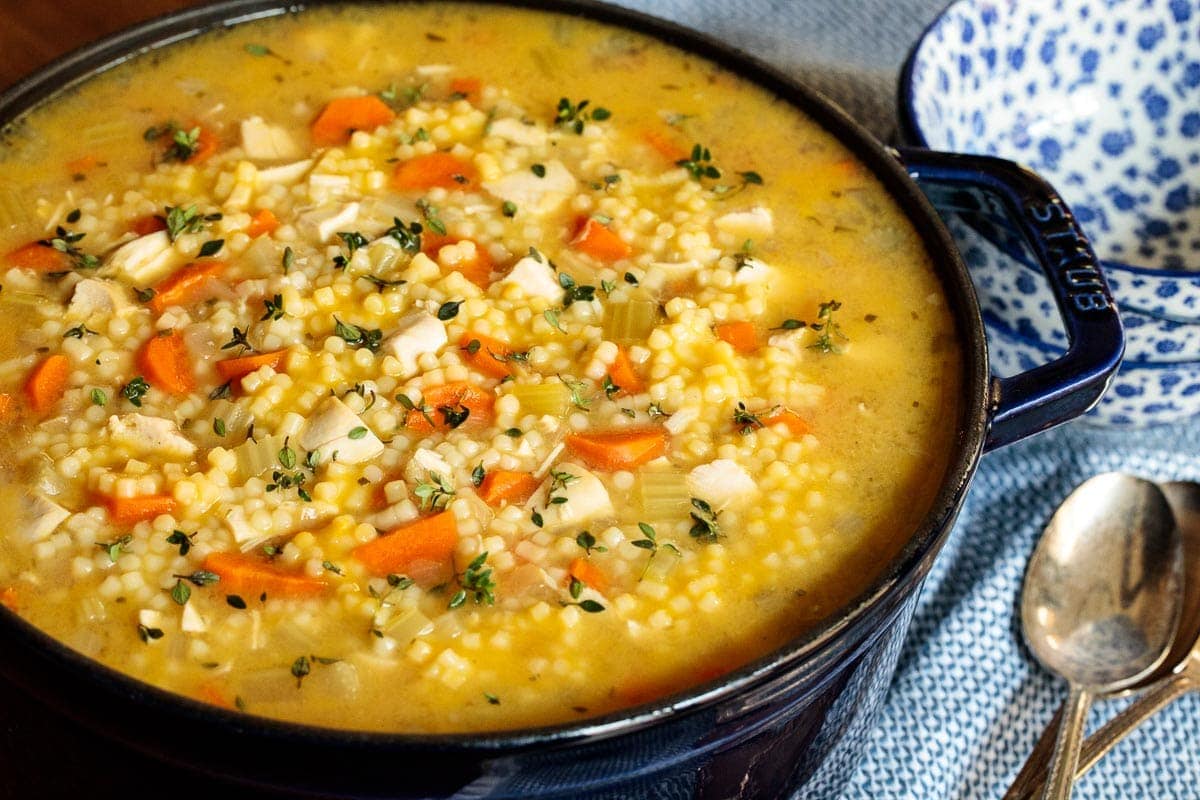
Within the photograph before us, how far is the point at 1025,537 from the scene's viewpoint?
7.31 ft

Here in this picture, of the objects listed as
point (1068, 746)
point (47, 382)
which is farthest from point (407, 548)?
point (1068, 746)

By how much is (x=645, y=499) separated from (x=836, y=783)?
573 millimetres

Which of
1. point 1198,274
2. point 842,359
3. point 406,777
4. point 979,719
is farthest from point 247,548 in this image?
point 1198,274

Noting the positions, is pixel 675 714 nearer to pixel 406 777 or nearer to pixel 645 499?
pixel 406 777

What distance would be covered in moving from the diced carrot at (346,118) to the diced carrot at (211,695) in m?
0.98

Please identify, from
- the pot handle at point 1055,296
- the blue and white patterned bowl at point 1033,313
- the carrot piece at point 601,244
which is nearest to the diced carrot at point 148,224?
the carrot piece at point 601,244

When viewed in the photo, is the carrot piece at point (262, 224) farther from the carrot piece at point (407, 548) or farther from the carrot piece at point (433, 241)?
the carrot piece at point (407, 548)

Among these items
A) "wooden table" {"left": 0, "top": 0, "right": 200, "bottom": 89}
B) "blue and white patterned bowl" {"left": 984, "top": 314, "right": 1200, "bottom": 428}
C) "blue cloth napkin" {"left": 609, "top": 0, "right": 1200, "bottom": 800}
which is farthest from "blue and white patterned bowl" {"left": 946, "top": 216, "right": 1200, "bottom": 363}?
"wooden table" {"left": 0, "top": 0, "right": 200, "bottom": 89}

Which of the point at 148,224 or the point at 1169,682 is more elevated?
the point at 148,224

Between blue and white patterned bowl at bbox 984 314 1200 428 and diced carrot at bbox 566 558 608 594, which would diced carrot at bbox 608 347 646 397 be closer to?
diced carrot at bbox 566 558 608 594

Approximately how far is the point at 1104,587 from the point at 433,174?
1287 mm

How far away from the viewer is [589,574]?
1.48 m

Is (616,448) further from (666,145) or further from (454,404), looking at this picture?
(666,145)

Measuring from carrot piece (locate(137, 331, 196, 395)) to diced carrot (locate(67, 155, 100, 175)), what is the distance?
1.29 ft
